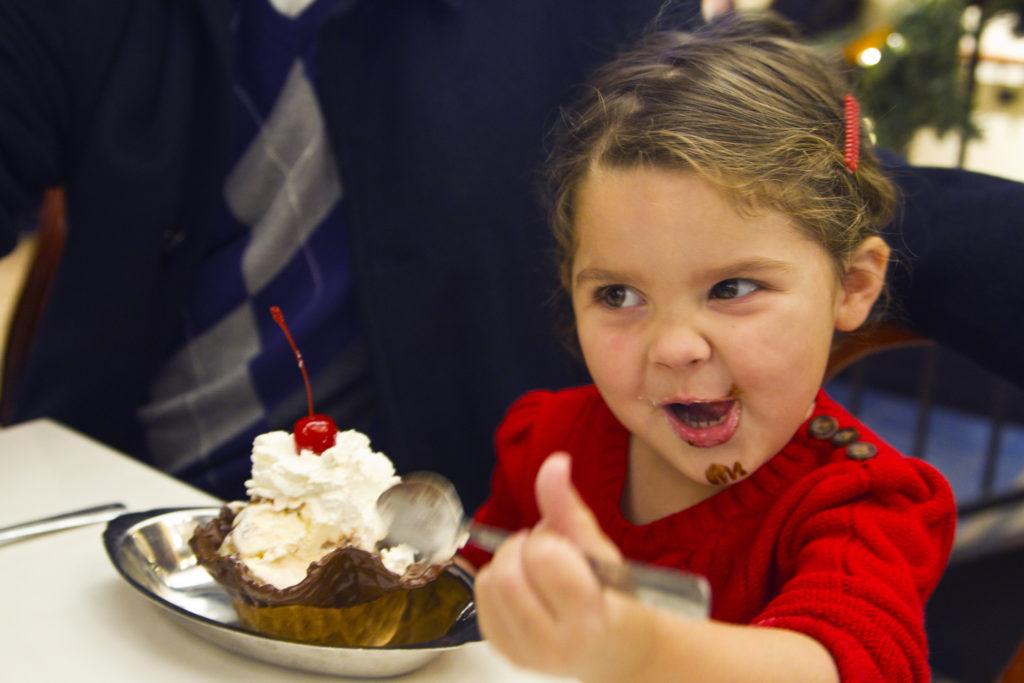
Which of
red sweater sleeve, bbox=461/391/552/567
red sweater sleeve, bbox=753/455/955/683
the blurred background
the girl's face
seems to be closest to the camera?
red sweater sleeve, bbox=753/455/955/683

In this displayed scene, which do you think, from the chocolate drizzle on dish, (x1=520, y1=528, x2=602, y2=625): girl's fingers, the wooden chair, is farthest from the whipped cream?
the wooden chair

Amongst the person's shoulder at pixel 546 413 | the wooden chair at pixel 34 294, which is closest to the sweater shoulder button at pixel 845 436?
the person's shoulder at pixel 546 413

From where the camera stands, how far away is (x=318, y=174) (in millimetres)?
1361

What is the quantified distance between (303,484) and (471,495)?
0.70m

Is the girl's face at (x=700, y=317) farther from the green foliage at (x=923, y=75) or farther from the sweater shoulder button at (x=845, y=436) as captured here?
the green foliage at (x=923, y=75)

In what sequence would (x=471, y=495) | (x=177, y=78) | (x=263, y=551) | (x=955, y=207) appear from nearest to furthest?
(x=263, y=551) → (x=955, y=207) → (x=177, y=78) → (x=471, y=495)

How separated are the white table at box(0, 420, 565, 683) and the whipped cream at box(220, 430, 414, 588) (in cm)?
7

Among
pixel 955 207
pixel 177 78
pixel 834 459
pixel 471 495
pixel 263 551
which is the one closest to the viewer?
→ pixel 263 551

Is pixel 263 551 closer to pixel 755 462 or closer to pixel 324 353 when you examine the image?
pixel 755 462

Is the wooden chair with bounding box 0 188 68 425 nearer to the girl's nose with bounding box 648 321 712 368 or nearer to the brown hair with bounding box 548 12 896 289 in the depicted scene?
the brown hair with bounding box 548 12 896 289

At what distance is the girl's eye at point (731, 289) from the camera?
0.80 metres

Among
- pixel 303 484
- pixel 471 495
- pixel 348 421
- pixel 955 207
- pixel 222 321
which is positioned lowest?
pixel 471 495

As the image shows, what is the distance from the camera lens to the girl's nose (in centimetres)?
78

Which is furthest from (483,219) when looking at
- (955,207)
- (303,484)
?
(303,484)
